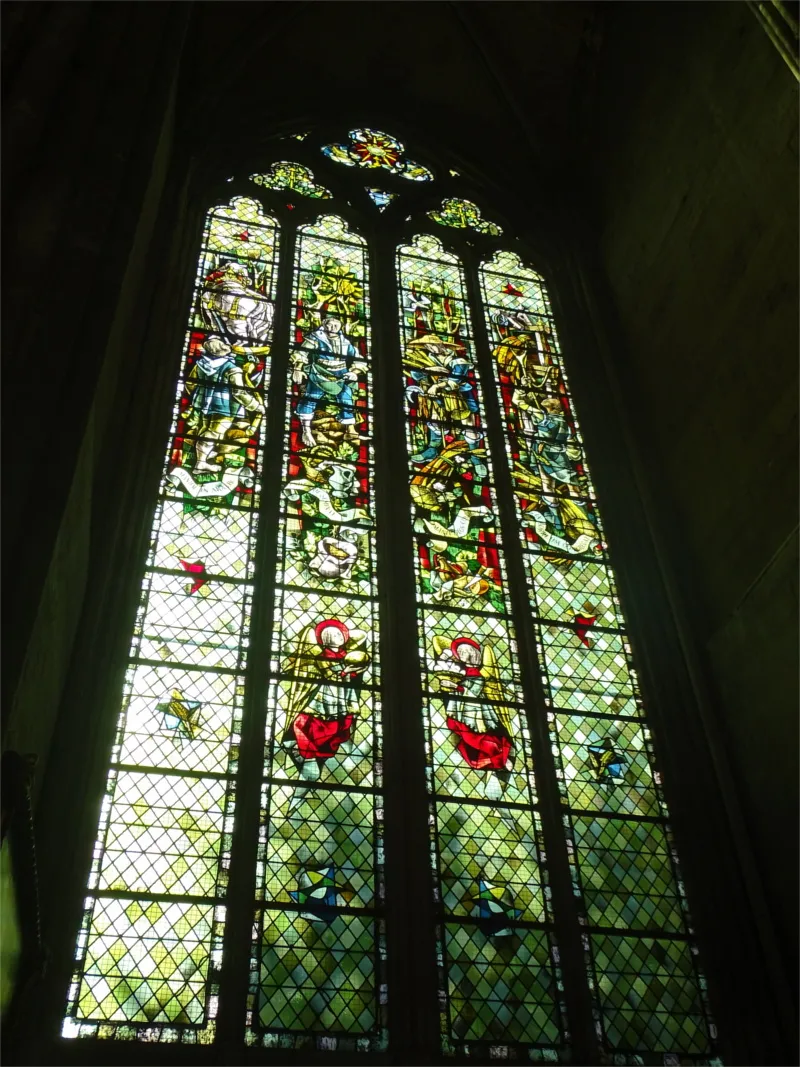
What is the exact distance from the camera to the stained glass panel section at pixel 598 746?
4.73m

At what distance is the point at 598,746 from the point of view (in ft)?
18.3

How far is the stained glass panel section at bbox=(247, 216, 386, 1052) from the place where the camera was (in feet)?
14.5

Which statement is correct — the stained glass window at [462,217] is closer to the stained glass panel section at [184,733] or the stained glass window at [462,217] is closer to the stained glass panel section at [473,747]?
the stained glass panel section at [473,747]

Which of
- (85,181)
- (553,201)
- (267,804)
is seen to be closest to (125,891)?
(267,804)

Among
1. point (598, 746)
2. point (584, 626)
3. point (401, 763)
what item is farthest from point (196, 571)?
point (598, 746)

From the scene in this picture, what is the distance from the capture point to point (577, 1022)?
14.9 ft

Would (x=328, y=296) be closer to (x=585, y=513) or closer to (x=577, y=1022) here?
(x=585, y=513)

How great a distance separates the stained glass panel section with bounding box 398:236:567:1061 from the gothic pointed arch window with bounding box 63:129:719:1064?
0.01 metres

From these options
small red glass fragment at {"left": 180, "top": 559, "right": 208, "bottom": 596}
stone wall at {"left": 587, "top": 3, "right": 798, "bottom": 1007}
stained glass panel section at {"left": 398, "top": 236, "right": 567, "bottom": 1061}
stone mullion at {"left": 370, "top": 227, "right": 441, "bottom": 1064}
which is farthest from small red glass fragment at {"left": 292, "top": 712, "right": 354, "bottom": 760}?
stone wall at {"left": 587, "top": 3, "right": 798, "bottom": 1007}

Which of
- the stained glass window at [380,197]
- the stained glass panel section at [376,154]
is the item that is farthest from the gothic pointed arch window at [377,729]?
the stained glass panel section at [376,154]

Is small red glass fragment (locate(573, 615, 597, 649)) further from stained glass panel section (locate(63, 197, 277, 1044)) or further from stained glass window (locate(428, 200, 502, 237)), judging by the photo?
stained glass window (locate(428, 200, 502, 237))

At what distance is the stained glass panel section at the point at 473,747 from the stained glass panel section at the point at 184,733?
0.95 m

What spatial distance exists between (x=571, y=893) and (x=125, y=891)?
1944 millimetres

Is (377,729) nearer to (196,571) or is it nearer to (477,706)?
(477,706)
